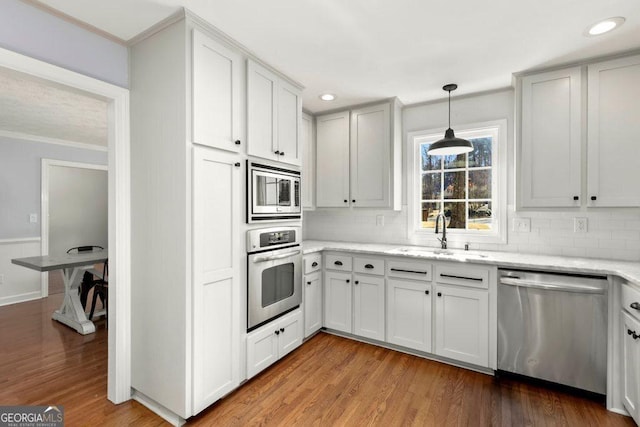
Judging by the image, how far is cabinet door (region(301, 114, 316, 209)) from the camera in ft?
11.5

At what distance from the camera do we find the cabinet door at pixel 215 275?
75.2 inches

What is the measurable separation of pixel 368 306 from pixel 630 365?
72.0 inches

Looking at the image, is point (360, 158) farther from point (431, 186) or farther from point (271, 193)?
point (271, 193)

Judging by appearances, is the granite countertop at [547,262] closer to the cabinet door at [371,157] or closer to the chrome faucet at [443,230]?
the chrome faucet at [443,230]

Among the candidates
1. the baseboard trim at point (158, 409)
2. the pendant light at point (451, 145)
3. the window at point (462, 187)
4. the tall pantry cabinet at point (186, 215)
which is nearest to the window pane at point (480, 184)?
the window at point (462, 187)

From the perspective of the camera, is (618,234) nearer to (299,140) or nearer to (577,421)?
(577,421)

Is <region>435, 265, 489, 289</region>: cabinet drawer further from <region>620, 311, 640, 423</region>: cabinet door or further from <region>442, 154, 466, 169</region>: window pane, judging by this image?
<region>442, 154, 466, 169</region>: window pane

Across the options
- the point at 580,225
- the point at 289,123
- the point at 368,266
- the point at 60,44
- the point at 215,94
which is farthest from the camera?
the point at 368,266

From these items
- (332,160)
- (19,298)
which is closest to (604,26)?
(332,160)

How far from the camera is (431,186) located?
343 cm

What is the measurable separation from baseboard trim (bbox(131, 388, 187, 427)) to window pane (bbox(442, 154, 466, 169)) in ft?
10.5

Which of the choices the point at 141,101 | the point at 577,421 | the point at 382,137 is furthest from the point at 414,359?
the point at 141,101

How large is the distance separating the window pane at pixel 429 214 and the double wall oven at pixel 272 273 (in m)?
1.48

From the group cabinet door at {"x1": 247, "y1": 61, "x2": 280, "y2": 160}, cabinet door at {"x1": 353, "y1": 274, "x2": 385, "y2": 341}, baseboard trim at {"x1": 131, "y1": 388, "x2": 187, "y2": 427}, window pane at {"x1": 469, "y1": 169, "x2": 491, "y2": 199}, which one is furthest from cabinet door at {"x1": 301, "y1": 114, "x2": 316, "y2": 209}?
baseboard trim at {"x1": 131, "y1": 388, "x2": 187, "y2": 427}
